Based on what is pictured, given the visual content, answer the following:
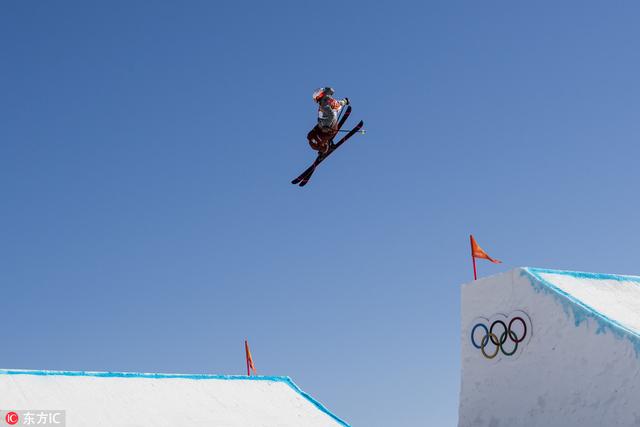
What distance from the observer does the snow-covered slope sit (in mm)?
16172

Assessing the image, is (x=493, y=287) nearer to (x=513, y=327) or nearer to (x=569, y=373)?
(x=513, y=327)

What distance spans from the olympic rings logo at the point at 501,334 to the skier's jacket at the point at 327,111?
6.33 m

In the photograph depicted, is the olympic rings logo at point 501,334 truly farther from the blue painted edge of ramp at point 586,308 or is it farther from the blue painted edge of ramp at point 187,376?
the blue painted edge of ramp at point 187,376

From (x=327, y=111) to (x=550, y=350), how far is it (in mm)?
7252

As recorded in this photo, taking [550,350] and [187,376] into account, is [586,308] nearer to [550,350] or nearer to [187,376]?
[550,350]

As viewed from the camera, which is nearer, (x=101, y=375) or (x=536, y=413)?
(x=101, y=375)

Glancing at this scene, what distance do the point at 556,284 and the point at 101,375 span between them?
10.4m

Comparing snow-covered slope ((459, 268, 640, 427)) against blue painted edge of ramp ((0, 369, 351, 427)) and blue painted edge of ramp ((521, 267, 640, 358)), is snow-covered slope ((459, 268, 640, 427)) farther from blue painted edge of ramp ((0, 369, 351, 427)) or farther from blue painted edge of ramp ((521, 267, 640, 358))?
blue painted edge of ramp ((0, 369, 351, 427))

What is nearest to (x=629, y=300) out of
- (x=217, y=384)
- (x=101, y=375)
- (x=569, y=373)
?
(x=569, y=373)

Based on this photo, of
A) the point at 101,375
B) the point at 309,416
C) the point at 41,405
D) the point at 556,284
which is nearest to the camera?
the point at 41,405

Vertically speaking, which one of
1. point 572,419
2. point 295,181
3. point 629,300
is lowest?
point 572,419

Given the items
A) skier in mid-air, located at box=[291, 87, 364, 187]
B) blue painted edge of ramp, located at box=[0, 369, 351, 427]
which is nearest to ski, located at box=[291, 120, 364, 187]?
skier in mid-air, located at box=[291, 87, 364, 187]

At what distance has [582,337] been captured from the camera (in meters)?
17.1

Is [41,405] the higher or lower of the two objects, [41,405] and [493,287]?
the lower
